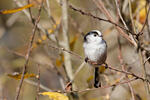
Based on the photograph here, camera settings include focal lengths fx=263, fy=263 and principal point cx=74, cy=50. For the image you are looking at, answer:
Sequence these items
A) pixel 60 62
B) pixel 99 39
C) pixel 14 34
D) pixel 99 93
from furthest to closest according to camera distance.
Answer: pixel 14 34 → pixel 99 93 → pixel 60 62 → pixel 99 39

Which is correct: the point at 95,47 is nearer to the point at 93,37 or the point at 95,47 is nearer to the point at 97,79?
the point at 93,37

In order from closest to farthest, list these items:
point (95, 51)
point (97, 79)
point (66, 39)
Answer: point (95, 51) < point (97, 79) < point (66, 39)

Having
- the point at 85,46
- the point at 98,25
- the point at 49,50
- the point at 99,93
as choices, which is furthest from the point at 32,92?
the point at 98,25

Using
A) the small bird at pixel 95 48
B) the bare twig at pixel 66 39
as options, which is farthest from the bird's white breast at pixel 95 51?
the bare twig at pixel 66 39

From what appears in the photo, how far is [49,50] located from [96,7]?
1023 millimetres

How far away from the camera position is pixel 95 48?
2352mm


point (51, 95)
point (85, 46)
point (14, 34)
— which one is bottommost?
point (51, 95)

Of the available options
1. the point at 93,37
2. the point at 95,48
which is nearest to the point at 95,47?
the point at 95,48

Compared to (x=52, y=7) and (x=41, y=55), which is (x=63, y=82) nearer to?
(x=52, y=7)

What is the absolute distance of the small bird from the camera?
2330 mm

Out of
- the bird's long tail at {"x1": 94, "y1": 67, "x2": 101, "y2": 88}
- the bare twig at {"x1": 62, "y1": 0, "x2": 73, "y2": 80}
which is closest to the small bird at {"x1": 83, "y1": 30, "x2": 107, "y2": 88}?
the bird's long tail at {"x1": 94, "y1": 67, "x2": 101, "y2": 88}

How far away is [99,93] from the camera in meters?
3.20

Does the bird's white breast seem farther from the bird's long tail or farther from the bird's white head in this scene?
the bird's long tail

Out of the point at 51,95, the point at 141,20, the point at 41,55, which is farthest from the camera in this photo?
the point at 41,55
